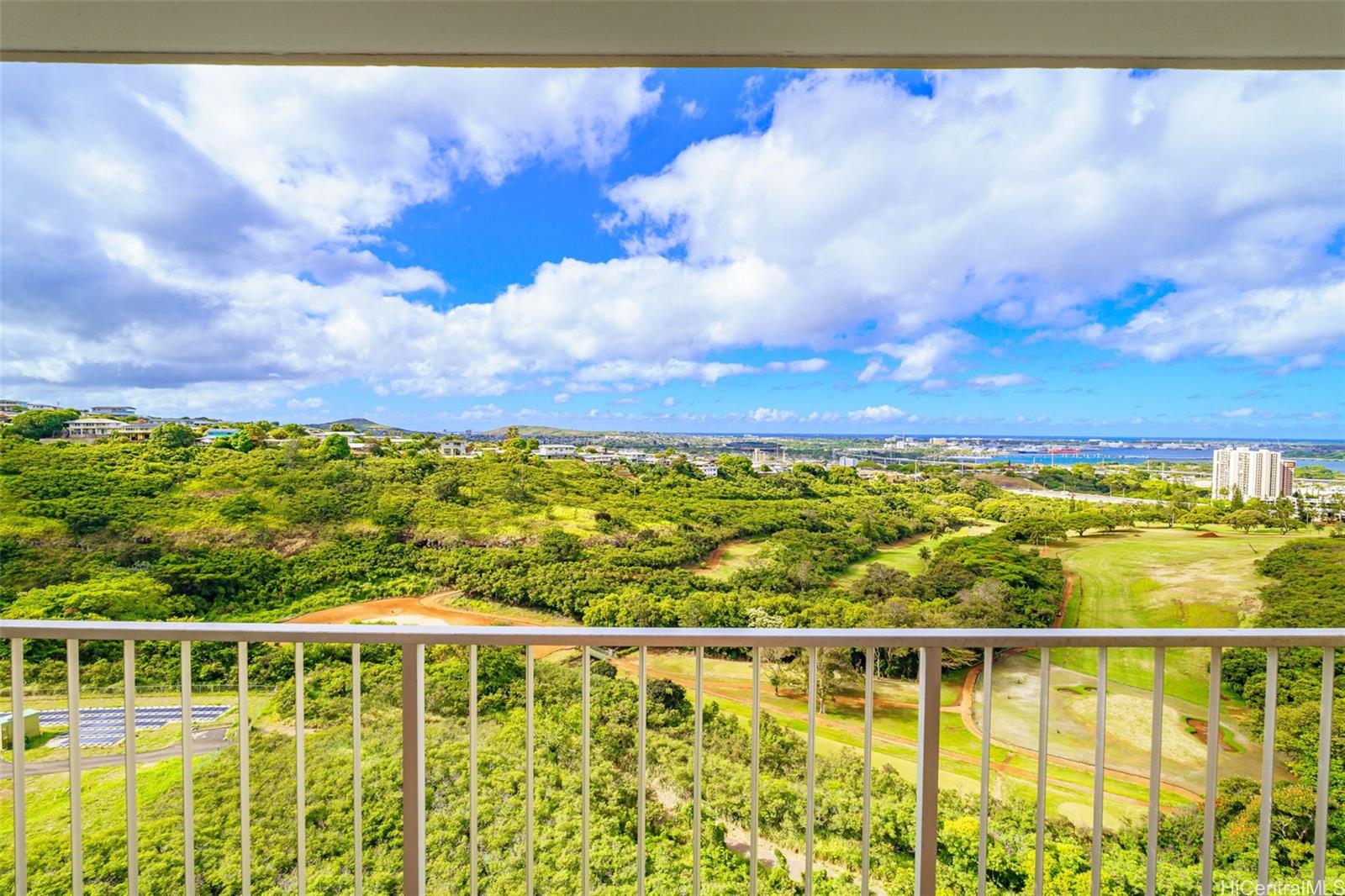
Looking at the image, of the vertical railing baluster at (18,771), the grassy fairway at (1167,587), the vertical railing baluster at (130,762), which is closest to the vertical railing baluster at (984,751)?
the grassy fairway at (1167,587)

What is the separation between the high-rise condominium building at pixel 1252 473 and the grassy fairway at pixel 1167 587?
17cm

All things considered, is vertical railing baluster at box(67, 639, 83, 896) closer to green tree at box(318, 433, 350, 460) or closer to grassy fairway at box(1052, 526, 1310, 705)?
green tree at box(318, 433, 350, 460)

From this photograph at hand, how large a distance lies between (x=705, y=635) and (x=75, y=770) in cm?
164

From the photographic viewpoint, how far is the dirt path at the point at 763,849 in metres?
2.23

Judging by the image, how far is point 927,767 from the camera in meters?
1.29

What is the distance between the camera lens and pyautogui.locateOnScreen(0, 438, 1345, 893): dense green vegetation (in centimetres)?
225

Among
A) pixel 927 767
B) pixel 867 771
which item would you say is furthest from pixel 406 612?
pixel 927 767

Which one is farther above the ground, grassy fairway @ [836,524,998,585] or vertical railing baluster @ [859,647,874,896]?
grassy fairway @ [836,524,998,585]

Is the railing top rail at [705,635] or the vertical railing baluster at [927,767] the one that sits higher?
the railing top rail at [705,635]

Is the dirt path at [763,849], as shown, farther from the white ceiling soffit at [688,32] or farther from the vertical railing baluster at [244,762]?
the white ceiling soffit at [688,32]

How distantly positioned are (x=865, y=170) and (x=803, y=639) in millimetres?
2156

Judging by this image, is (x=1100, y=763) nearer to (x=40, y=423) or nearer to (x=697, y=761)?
→ (x=697, y=761)

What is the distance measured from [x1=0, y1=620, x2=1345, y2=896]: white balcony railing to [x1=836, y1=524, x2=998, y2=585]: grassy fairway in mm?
1139

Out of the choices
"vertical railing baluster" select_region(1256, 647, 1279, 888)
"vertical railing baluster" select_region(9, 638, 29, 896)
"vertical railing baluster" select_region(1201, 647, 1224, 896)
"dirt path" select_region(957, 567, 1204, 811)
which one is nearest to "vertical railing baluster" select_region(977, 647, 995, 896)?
"vertical railing baluster" select_region(1201, 647, 1224, 896)
